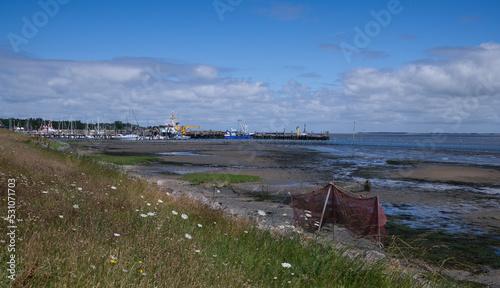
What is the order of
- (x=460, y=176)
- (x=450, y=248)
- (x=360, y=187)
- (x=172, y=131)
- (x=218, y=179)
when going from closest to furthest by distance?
(x=450, y=248), (x=360, y=187), (x=218, y=179), (x=460, y=176), (x=172, y=131)

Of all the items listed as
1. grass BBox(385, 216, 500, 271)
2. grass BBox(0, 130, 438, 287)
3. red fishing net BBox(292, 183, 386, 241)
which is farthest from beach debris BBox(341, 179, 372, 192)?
grass BBox(0, 130, 438, 287)

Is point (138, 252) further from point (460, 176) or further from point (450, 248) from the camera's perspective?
point (460, 176)

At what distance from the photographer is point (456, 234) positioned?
13.0 meters

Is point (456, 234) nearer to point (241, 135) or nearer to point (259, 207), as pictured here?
point (259, 207)

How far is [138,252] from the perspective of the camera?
4.35 m

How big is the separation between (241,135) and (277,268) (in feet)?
569

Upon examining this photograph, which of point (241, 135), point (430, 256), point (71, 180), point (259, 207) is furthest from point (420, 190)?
point (241, 135)

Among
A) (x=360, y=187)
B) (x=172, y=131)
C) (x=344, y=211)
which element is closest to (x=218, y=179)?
(x=360, y=187)

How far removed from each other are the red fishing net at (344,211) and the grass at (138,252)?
336 centimetres

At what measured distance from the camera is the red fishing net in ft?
31.8

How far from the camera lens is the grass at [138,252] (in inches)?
140

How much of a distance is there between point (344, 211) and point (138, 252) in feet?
23.6

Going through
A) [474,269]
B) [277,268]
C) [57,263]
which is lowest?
[474,269]

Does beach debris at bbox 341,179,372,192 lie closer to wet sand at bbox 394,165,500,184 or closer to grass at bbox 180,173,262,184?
grass at bbox 180,173,262,184
